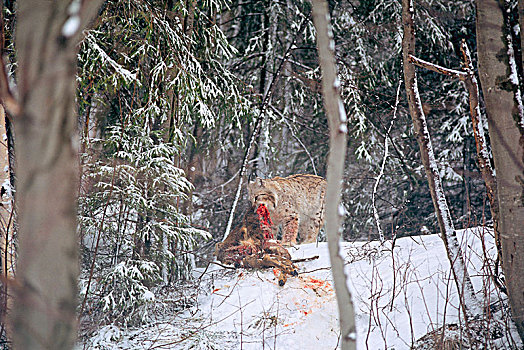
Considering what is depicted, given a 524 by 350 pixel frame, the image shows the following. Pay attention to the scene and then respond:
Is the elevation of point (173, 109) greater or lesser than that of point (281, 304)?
greater

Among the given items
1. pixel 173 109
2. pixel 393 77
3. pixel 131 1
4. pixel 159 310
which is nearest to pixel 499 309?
pixel 159 310

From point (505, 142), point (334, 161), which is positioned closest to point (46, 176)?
point (334, 161)

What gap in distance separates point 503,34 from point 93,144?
154 inches

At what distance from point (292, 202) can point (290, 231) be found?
1.52 feet

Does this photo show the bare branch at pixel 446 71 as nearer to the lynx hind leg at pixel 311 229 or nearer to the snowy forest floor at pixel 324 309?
the snowy forest floor at pixel 324 309

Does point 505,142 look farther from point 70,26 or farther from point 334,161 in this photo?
point 70,26

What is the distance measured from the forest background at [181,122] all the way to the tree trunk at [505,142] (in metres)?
0.21

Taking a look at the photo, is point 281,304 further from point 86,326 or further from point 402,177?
point 402,177

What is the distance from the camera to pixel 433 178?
314 centimetres

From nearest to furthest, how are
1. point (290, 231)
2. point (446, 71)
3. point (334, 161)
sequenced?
point (334, 161) → point (446, 71) → point (290, 231)

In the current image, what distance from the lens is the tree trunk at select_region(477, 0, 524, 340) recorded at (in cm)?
254

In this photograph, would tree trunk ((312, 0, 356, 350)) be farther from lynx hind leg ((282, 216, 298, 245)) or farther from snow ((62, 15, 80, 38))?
lynx hind leg ((282, 216, 298, 245))

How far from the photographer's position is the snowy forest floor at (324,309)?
9.93 ft

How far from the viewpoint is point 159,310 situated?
13.7ft
